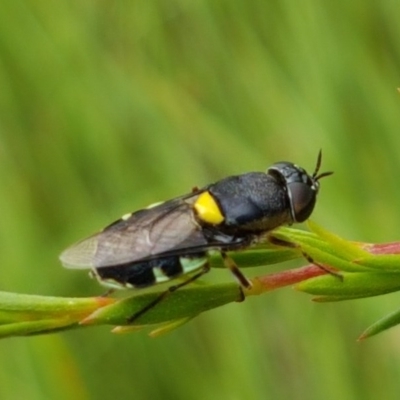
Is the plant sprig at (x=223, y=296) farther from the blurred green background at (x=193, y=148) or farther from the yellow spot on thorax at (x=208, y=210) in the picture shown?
the blurred green background at (x=193, y=148)

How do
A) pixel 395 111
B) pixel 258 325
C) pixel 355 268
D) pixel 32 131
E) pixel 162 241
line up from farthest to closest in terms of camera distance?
pixel 32 131
pixel 258 325
pixel 395 111
pixel 162 241
pixel 355 268

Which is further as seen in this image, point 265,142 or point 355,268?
point 265,142

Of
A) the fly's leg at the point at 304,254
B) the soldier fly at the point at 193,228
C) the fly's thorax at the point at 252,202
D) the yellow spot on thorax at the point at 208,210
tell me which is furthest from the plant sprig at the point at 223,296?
the yellow spot on thorax at the point at 208,210

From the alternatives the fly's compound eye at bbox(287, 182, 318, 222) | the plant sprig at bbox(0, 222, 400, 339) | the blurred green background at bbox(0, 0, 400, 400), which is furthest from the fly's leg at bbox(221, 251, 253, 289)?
the blurred green background at bbox(0, 0, 400, 400)

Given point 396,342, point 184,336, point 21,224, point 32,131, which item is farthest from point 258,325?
point 32,131

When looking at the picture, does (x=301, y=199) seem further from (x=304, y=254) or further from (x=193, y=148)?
(x=193, y=148)

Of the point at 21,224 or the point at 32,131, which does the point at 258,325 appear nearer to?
the point at 21,224

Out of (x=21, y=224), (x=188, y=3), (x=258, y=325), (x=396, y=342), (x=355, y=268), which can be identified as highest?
(x=188, y=3)

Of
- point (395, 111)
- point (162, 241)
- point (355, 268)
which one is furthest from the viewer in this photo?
point (395, 111)
